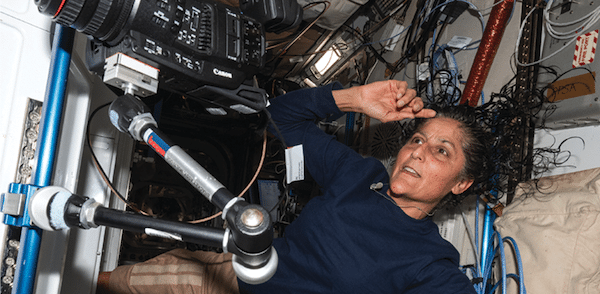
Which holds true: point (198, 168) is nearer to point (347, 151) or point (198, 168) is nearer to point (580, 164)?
point (347, 151)

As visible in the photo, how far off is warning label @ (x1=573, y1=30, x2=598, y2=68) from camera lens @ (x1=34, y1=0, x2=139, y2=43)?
4.64 ft

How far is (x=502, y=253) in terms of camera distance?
1298 mm

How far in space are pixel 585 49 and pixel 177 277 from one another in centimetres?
169

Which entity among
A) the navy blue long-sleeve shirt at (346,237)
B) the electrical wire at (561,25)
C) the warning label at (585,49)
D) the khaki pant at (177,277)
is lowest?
the khaki pant at (177,277)

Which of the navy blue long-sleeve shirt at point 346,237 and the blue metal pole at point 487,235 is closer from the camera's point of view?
the navy blue long-sleeve shirt at point 346,237

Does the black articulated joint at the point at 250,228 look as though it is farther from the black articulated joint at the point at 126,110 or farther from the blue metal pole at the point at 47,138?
the blue metal pole at the point at 47,138

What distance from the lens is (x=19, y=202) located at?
2.32ft

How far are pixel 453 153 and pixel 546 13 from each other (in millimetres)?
660

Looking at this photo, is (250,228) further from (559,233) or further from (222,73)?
(559,233)

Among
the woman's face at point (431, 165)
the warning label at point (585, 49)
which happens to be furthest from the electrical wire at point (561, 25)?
the woman's face at point (431, 165)

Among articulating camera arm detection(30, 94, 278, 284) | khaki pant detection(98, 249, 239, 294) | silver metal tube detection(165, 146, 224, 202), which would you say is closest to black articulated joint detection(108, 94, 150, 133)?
articulating camera arm detection(30, 94, 278, 284)

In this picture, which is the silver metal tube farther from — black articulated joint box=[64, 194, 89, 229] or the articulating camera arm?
black articulated joint box=[64, 194, 89, 229]

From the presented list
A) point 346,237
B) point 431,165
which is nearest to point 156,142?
point 346,237

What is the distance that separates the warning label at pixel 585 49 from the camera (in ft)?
4.20
